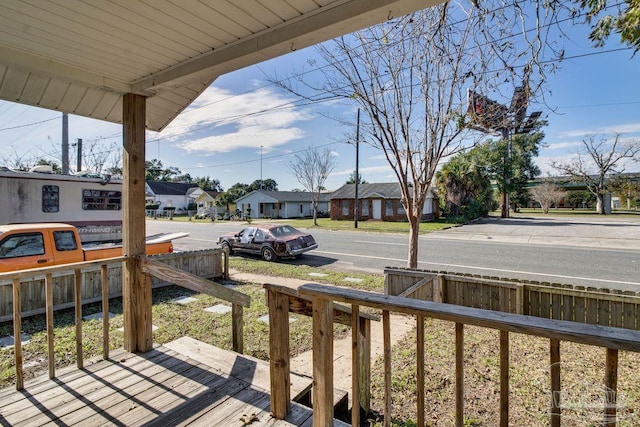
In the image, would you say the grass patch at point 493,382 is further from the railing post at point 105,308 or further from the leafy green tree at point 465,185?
the leafy green tree at point 465,185

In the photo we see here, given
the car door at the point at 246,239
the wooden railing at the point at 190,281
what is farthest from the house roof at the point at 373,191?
the wooden railing at the point at 190,281

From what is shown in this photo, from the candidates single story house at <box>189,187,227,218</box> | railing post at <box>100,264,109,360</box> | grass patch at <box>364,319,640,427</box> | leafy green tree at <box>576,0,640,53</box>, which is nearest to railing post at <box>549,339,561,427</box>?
grass patch at <box>364,319,640,427</box>

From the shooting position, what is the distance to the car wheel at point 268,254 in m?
11.5

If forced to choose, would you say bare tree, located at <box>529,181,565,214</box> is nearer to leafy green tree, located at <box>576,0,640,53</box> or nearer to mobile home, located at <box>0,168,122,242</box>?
leafy green tree, located at <box>576,0,640,53</box>

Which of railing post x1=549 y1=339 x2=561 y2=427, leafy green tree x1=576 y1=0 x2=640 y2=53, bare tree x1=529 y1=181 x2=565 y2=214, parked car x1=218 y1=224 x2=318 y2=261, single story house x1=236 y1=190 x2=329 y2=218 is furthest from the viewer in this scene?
bare tree x1=529 y1=181 x2=565 y2=214

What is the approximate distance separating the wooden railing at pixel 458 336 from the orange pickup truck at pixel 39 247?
580cm

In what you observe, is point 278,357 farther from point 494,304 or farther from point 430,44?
point 430,44

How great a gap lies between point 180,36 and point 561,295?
5669 mm

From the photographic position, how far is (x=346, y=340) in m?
4.66

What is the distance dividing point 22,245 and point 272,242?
6683mm

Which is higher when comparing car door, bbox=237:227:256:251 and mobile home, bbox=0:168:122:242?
mobile home, bbox=0:168:122:242

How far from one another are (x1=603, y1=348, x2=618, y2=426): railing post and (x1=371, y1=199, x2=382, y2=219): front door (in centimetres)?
2978

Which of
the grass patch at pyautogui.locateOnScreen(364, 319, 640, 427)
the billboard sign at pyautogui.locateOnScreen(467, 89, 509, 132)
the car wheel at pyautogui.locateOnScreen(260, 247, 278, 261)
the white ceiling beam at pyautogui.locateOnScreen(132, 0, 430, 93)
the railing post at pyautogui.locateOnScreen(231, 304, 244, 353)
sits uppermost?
the billboard sign at pyautogui.locateOnScreen(467, 89, 509, 132)

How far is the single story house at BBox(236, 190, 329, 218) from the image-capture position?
38688 millimetres
